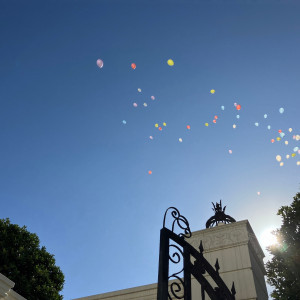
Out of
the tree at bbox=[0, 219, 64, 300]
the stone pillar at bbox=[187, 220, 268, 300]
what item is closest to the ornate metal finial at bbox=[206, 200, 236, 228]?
the stone pillar at bbox=[187, 220, 268, 300]

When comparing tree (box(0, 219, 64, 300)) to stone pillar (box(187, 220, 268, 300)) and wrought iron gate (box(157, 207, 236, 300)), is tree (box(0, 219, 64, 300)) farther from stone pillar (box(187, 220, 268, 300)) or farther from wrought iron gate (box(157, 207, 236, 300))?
wrought iron gate (box(157, 207, 236, 300))

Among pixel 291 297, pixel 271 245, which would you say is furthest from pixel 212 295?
pixel 271 245

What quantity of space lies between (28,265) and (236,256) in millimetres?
13425

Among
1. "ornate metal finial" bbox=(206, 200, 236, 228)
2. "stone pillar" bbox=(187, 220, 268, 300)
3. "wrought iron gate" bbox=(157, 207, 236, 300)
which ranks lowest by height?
"wrought iron gate" bbox=(157, 207, 236, 300)

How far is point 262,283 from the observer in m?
6.16

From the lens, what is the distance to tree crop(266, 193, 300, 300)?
10164 millimetres

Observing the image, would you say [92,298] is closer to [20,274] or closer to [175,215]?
[175,215]

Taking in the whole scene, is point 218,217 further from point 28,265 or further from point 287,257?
point 28,265

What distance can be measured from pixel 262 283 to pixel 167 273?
350 cm

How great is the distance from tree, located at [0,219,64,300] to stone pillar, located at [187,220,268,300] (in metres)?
12.2

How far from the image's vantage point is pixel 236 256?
5641 millimetres

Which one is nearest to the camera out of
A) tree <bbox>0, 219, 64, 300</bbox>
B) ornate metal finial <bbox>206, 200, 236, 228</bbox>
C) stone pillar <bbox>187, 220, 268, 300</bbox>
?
stone pillar <bbox>187, 220, 268, 300</bbox>

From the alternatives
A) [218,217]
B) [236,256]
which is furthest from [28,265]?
[236,256]

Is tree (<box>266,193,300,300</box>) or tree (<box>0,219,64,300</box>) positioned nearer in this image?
tree (<box>266,193,300,300</box>)
